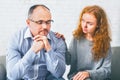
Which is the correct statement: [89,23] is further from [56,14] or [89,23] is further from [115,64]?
[115,64]

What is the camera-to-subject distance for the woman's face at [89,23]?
5.55 feet

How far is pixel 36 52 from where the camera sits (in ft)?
5.07

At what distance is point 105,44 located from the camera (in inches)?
68.1

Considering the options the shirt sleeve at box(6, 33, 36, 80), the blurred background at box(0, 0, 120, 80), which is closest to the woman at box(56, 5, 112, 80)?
the blurred background at box(0, 0, 120, 80)

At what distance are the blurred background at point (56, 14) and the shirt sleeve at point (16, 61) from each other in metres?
0.40

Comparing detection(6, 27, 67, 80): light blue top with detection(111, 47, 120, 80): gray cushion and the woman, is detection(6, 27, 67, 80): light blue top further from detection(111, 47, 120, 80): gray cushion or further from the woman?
detection(111, 47, 120, 80): gray cushion

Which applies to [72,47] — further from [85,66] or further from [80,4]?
[80,4]

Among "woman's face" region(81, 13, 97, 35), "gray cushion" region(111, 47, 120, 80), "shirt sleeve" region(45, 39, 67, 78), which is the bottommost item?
"gray cushion" region(111, 47, 120, 80)

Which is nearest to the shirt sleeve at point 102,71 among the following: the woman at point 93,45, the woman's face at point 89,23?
the woman at point 93,45

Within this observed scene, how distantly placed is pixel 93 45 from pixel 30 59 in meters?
0.48

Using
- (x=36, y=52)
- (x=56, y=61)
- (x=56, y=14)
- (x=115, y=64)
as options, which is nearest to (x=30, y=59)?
(x=36, y=52)

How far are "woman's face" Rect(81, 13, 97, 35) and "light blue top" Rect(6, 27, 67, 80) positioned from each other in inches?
7.8

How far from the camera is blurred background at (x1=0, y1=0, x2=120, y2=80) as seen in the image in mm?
1967

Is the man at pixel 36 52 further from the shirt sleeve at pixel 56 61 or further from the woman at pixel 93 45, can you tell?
the woman at pixel 93 45
